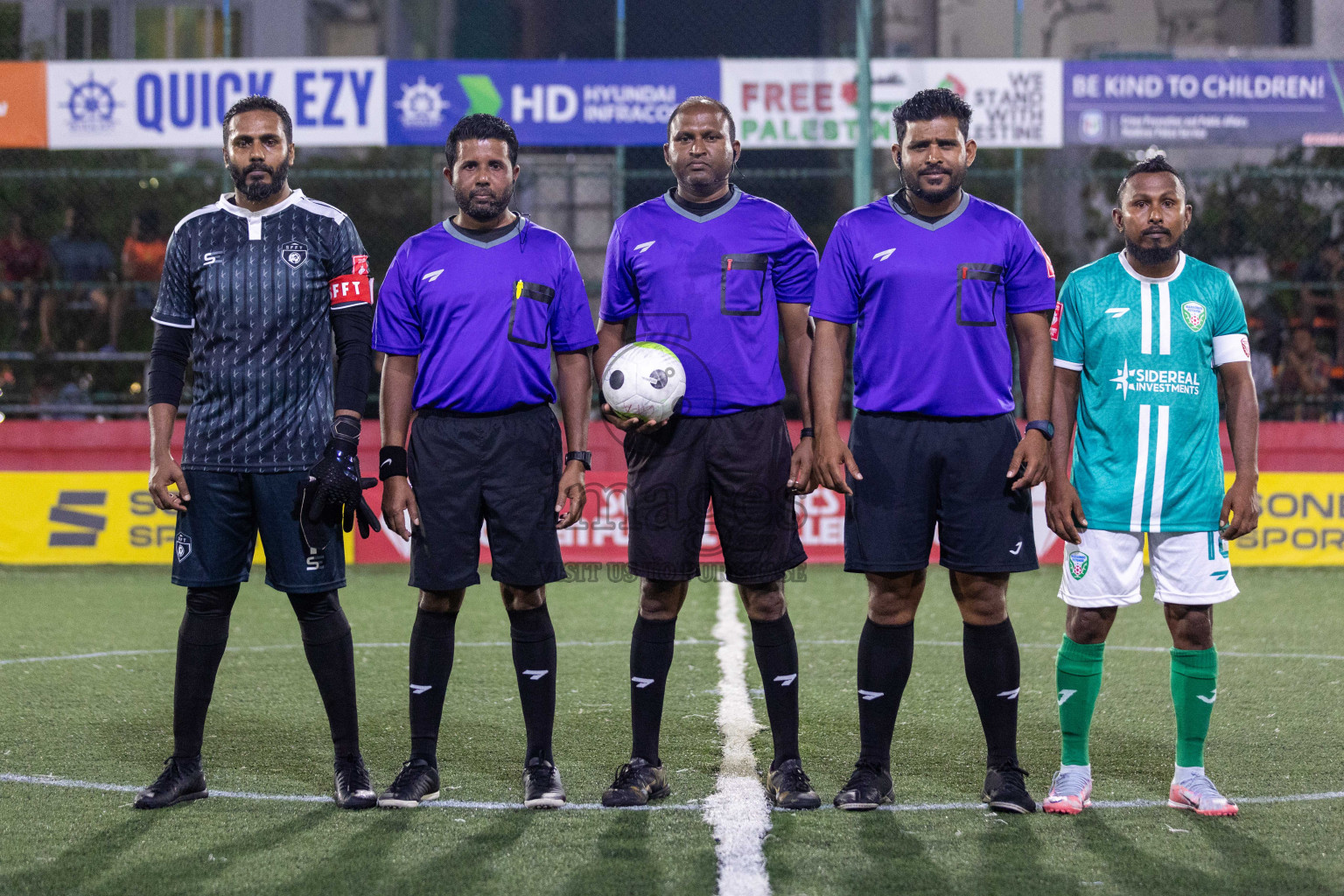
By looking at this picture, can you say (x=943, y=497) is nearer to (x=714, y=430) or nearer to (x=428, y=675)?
(x=714, y=430)

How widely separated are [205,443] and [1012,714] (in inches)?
102

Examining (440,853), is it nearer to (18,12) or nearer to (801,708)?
(801,708)

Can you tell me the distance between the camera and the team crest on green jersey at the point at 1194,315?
4.20 meters

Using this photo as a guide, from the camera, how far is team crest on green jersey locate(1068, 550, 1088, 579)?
4.21m

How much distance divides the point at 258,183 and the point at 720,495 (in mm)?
1700

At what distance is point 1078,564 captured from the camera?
4223 mm

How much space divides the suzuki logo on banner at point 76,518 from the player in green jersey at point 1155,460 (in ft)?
27.3

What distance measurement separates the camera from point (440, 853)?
3.68 metres

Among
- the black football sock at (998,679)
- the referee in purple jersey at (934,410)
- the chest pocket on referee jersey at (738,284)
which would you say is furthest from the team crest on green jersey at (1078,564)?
the chest pocket on referee jersey at (738,284)

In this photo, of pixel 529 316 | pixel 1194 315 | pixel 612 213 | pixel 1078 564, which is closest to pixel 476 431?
pixel 529 316

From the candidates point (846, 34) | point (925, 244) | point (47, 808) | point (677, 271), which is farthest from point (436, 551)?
point (846, 34)

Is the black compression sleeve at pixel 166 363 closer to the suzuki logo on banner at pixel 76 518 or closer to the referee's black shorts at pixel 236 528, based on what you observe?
the referee's black shorts at pixel 236 528

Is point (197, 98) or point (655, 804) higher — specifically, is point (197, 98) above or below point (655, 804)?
above

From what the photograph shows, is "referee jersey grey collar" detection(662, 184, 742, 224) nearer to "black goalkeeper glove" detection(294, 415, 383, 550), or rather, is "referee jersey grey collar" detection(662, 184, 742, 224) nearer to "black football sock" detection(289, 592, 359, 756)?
"black goalkeeper glove" detection(294, 415, 383, 550)
